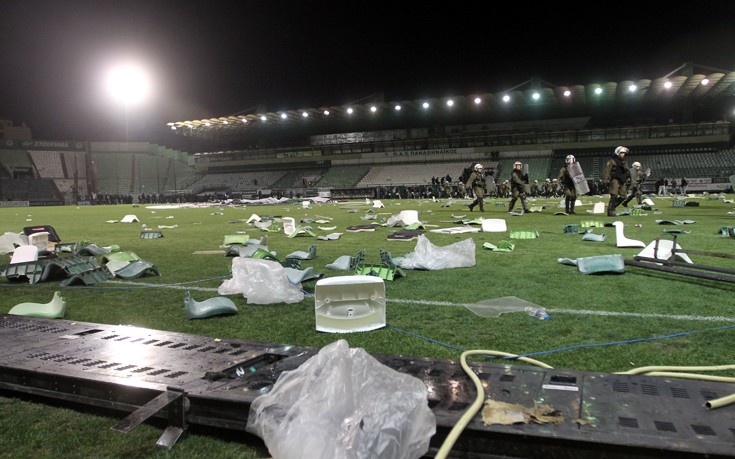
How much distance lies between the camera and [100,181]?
5947cm

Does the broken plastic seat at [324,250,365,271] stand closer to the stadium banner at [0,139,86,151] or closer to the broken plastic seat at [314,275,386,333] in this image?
the broken plastic seat at [314,275,386,333]

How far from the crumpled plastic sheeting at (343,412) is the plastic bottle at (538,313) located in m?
2.07

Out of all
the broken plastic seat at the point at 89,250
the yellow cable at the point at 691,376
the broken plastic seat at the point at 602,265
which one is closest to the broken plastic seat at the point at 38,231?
the broken plastic seat at the point at 89,250

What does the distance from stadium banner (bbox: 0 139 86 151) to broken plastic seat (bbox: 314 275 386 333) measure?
66.3 m

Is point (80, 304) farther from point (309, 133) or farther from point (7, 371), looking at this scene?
point (309, 133)

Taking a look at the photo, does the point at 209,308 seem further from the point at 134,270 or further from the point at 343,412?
the point at 134,270

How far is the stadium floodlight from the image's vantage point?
37.6 metres

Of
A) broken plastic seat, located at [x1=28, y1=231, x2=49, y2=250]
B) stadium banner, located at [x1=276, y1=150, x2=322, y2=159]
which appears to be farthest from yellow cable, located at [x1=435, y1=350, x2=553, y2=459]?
stadium banner, located at [x1=276, y1=150, x2=322, y2=159]

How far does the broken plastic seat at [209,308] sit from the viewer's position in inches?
146

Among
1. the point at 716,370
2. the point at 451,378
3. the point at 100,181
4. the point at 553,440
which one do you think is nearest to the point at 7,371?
the point at 451,378

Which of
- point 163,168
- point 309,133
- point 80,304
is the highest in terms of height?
point 309,133

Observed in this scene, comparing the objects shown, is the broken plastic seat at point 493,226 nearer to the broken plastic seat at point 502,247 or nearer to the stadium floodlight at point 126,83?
the broken plastic seat at point 502,247

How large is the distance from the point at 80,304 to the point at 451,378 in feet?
12.4

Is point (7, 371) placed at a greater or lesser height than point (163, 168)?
lesser
